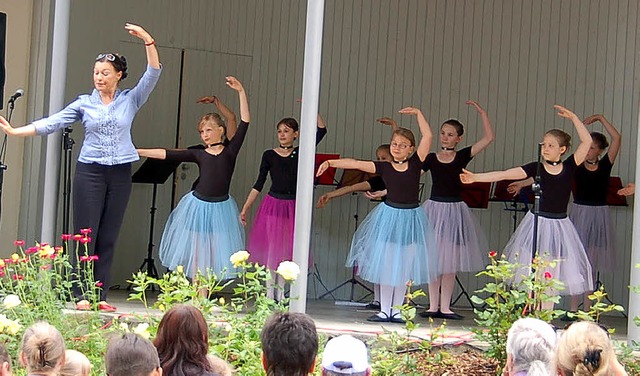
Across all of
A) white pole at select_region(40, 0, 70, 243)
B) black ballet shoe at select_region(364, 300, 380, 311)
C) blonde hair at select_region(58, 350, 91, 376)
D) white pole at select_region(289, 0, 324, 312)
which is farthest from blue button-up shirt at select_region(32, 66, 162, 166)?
blonde hair at select_region(58, 350, 91, 376)

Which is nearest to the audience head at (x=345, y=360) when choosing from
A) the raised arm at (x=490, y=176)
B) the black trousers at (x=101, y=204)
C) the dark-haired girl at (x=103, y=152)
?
the dark-haired girl at (x=103, y=152)

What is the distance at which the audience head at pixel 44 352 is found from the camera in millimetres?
3662

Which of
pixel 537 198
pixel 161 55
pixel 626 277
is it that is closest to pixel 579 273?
pixel 537 198

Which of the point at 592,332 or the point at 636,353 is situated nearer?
the point at 592,332

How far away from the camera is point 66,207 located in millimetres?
7375

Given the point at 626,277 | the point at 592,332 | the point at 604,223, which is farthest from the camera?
the point at 626,277

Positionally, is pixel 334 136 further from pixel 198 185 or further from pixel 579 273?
pixel 579 273

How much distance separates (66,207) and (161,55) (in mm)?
2671

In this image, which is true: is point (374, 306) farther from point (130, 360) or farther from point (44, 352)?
point (130, 360)

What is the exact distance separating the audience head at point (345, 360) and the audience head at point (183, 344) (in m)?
0.68

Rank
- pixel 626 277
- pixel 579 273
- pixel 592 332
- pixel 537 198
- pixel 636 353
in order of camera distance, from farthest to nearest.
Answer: pixel 626 277 → pixel 579 273 → pixel 537 198 → pixel 636 353 → pixel 592 332

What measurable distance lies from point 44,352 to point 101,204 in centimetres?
314

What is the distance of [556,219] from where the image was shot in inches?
286

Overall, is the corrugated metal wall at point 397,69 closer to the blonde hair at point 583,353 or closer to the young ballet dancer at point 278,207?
the young ballet dancer at point 278,207
